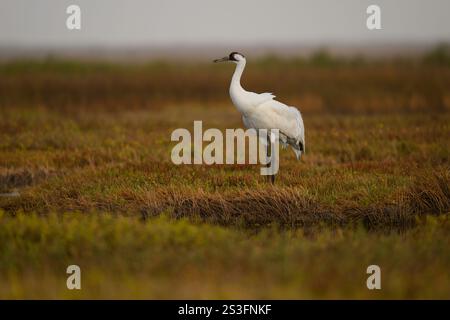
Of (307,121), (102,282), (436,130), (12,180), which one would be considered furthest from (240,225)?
(307,121)

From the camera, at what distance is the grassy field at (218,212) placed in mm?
5777

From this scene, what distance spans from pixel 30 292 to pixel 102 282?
56cm

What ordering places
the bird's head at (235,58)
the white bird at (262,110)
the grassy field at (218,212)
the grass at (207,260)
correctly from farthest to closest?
1. the bird's head at (235,58)
2. the white bird at (262,110)
3. the grassy field at (218,212)
4. the grass at (207,260)

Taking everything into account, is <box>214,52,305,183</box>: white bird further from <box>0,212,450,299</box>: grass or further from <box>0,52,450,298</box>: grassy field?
<box>0,212,450,299</box>: grass

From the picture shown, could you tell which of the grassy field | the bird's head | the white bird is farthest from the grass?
the bird's head

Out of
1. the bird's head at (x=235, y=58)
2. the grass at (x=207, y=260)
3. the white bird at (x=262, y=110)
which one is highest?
the bird's head at (x=235, y=58)

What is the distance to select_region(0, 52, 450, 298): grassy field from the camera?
19.0ft

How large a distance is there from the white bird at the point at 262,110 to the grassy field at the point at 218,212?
0.68 metres

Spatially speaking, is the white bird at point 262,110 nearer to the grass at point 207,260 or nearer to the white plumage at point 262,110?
the white plumage at point 262,110

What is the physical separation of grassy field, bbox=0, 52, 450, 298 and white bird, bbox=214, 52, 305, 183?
0.68m

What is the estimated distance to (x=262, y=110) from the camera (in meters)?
9.60

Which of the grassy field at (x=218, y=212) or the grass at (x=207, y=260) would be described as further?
the grassy field at (x=218, y=212)

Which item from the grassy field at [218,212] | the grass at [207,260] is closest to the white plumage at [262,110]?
the grassy field at [218,212]

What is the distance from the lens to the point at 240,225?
26.9 feet
